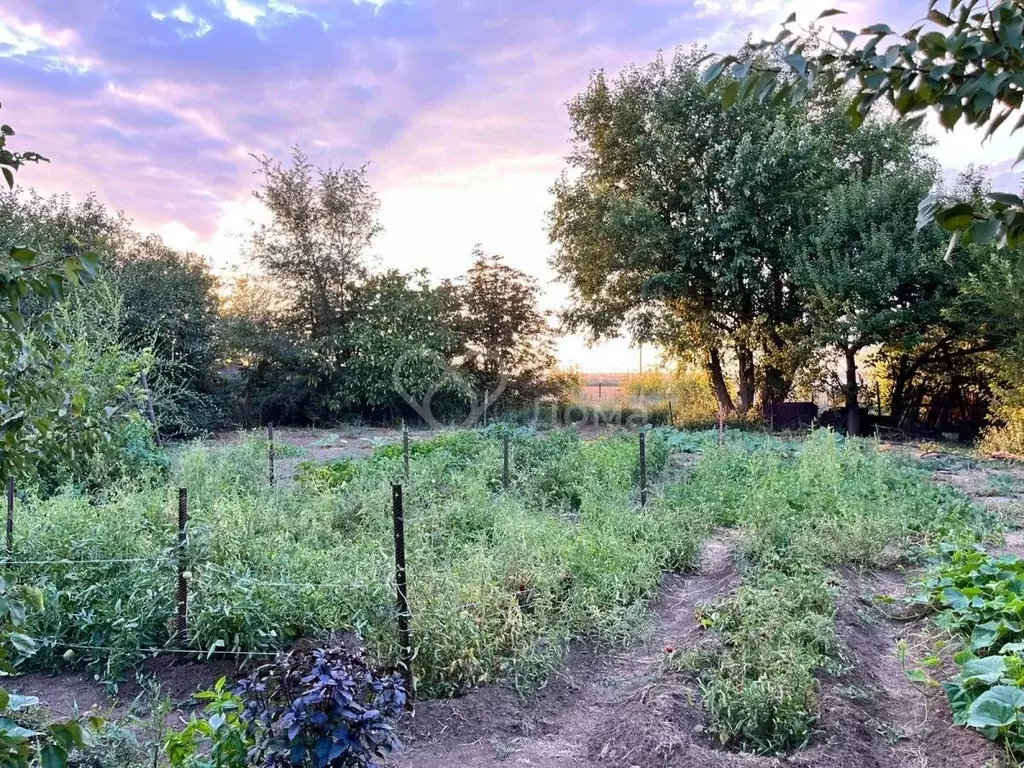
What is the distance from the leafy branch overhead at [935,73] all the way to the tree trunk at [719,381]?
13861 millimetres

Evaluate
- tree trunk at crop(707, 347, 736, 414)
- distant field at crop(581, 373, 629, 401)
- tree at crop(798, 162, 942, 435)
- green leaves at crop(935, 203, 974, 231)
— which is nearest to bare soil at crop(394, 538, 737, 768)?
green leaves at crop(935, 203, 974, 231)

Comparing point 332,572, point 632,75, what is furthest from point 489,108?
point 632,75

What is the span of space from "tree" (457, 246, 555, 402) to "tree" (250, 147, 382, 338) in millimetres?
2825

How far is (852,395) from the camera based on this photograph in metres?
11.7

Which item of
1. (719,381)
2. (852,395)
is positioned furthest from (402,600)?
(719,381)

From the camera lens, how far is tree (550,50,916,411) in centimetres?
1194

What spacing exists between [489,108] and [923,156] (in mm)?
11124

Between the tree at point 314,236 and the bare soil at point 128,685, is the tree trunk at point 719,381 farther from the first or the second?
the bare soil at point 128,685

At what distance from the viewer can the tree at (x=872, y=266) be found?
10398 millimetres

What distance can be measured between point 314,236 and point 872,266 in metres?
10.9

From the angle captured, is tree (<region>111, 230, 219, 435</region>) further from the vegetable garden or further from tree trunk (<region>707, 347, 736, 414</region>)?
tree trunk (<region>707, 347, 736, 414</region>)

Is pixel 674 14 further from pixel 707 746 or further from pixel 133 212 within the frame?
pixel 133 212

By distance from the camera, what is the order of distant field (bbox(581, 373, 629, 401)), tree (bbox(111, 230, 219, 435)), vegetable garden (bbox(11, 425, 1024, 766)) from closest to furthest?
vegetable garden (bbox(11, 425, 1024, 766)) < tree (bbox(111, 230, 219, 435)) < distant field (bbox(581, 373, 629, 401))

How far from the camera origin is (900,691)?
2.75 metres
